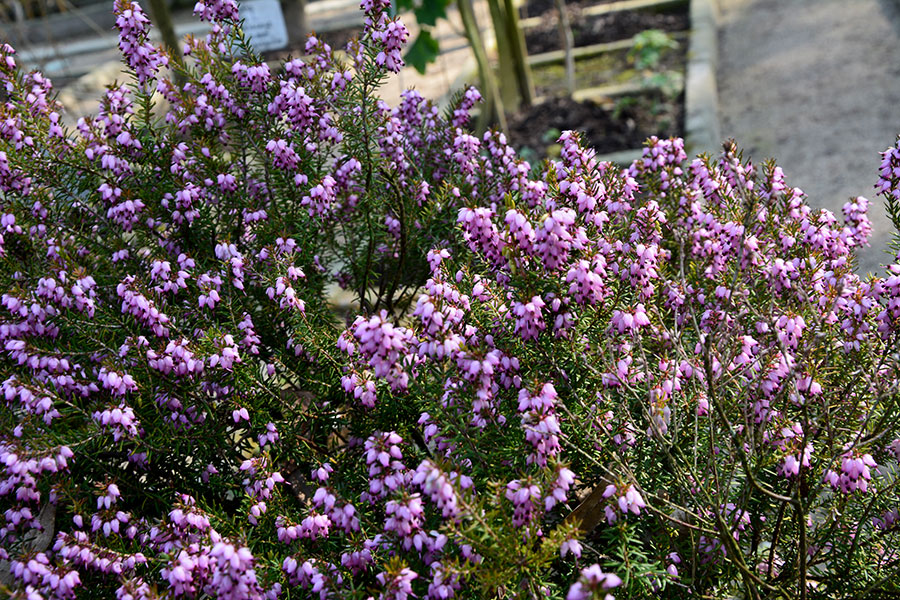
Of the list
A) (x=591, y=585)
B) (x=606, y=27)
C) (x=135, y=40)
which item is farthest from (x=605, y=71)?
(x=591, y=585)

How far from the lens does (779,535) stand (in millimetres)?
2242

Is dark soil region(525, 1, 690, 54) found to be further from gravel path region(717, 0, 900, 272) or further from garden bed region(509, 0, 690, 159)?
gravel path region(717, 0, 900, 272)

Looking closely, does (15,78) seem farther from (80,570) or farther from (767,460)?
(767,460)

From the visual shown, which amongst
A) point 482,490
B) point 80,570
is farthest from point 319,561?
point 80,570

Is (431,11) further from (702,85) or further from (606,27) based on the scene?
(606,27)

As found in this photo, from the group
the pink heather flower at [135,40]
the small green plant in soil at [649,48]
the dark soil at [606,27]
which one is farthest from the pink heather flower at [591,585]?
the dark soil at [606,27]

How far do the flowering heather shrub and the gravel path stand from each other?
333 cm

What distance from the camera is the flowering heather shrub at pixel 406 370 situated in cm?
196

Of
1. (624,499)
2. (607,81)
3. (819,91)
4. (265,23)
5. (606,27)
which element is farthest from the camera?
(606,27)

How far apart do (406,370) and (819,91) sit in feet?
24.7

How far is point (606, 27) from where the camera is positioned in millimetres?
10828

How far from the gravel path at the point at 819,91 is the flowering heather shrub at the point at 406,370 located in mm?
3332

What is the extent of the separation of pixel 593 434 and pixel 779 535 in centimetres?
61

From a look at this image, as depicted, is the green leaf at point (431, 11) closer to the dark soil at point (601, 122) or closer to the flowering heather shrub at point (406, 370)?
the dark soil at point (601, 122)
